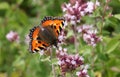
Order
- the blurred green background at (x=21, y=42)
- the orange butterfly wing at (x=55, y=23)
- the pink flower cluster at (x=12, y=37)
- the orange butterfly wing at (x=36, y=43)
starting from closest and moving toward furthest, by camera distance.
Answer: the orange butterfly wing at (x=36, y=43)
the orange butterfly wing at (x=55, y=23)
the blurred green background at (x=21, y=42)
the pink flower cluster at (x=12, y=37)

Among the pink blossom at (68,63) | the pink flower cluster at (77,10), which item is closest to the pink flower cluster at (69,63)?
the pink blossom at (68,63)

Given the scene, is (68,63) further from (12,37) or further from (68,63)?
(12,37)

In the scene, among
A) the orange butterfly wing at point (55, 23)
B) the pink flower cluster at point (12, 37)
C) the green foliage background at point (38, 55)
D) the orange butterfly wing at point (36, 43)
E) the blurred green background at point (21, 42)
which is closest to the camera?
the orange butterfly wing at point (36, 43)

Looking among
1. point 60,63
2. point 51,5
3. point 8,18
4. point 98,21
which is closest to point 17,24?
point 8,18

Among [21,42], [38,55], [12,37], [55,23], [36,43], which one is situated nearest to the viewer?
[36,43]

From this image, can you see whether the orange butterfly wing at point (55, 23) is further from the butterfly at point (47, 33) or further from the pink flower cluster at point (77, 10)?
the pink flower cluster at point (77, 10)

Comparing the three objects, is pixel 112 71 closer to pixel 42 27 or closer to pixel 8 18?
pixel 42 27

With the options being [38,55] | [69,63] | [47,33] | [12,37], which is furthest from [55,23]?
[12,37]
